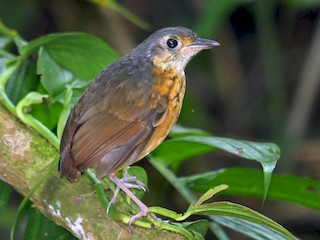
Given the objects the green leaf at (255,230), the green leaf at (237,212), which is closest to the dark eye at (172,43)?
the green leaf at (255,230)

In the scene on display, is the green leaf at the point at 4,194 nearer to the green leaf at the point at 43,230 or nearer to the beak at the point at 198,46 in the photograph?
the green leaf at the point at 43,230

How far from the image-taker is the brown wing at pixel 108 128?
7.32ft

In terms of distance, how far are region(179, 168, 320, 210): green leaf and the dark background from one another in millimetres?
2110

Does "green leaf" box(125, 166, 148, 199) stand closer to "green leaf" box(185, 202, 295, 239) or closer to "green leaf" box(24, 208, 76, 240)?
"green leaf" box(24, 208, 76, 240)

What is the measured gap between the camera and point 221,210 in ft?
6.15

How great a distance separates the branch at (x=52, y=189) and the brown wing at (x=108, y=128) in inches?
2.1

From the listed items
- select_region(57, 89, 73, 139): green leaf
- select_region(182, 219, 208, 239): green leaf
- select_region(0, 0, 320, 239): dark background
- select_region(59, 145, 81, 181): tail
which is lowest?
select_region(0, 0, 320, 239): dark background

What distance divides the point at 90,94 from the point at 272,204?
10.0ft

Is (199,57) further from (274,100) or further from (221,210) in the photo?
(221,210)

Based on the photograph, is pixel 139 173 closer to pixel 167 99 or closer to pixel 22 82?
pixel 167 99

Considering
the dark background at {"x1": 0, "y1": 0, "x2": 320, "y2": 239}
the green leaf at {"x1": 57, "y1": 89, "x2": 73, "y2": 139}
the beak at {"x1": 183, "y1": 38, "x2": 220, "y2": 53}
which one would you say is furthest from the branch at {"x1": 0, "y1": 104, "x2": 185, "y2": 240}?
the dark background at {"x1": 0, "y1": 0, "x2": 320, "y2": 239}

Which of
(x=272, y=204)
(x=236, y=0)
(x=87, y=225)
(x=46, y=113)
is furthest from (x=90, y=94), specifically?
(x=272, y=204)

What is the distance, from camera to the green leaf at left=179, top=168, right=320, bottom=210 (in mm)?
2498

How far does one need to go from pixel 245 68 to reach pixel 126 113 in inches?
151
